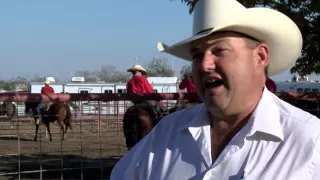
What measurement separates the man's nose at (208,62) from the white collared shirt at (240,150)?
257mm

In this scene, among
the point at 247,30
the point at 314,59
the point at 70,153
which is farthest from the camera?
the point at 314,59

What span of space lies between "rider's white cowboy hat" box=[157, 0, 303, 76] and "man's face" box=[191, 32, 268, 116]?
48mm

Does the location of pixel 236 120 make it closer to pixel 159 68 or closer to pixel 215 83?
pixel 215 83

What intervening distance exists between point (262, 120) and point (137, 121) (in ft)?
16.9

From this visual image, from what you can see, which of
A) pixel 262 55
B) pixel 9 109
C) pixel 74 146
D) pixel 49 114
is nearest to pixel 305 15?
pixel 74 146

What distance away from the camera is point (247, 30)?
6.95ft

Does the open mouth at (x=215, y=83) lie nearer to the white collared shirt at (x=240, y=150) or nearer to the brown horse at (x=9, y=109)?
the white collared shirt at (x=240, y=150)

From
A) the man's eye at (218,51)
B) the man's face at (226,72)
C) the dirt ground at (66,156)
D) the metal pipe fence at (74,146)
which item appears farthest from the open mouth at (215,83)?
the dirt ground at (66,156)

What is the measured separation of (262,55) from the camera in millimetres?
2191

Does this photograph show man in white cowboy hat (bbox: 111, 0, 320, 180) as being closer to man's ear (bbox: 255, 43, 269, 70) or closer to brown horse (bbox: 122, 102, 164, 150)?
man's ear (bbox: 255, 43, 269, 70)

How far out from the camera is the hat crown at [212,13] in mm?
2104

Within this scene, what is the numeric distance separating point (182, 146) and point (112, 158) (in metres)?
5.30

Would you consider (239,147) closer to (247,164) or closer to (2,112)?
(247,164)

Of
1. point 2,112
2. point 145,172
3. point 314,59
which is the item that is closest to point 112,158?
point 2,112
